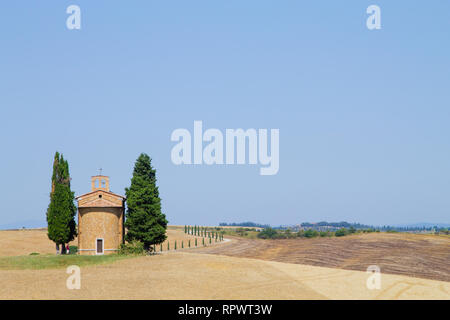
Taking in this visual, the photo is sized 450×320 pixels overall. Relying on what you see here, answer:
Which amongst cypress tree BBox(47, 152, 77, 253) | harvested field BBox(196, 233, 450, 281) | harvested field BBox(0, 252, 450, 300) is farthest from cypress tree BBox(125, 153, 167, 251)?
harvested field BBox(0, 252, 450, 300)

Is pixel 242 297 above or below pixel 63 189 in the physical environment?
below

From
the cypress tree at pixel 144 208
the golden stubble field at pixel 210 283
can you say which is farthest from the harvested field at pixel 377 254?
the cypress tree at pixel 144 208

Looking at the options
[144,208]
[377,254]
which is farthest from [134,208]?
[377,254]

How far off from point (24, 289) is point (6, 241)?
5112cm

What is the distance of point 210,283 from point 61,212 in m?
33.2

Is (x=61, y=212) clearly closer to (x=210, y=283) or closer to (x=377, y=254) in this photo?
(x=210, y=283)

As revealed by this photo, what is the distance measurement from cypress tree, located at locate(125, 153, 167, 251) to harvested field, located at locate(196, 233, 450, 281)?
44.0 feet

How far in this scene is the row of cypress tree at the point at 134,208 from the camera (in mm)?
60000

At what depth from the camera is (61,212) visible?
2446 inches

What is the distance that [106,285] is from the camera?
3384 cm

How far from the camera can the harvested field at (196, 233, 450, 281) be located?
48688mm

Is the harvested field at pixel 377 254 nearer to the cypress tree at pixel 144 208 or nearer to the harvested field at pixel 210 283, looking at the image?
the harvested field at pixel 210 283
